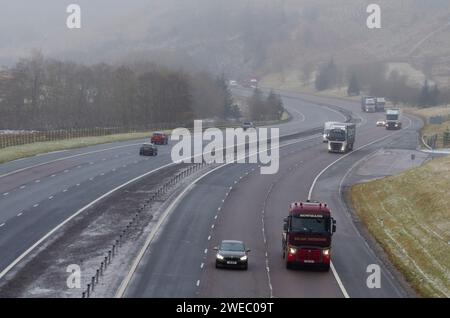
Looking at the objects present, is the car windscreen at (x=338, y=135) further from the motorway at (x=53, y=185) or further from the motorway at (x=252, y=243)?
the motorway at (x=53, y=185)

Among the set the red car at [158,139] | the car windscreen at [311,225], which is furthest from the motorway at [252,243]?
the red car at [158,139]

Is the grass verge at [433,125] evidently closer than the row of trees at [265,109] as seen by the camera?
Yes

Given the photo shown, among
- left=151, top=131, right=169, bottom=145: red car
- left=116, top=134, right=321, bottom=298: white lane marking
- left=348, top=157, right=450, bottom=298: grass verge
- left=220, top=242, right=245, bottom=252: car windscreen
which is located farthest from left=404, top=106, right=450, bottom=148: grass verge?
left=220, top=242, right=245, bottom=252: car windscreen

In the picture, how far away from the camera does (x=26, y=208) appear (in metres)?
59.0

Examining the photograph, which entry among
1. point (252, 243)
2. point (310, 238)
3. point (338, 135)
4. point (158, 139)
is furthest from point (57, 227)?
point (158, 139)

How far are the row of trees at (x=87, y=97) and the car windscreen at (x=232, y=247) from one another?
314 feet

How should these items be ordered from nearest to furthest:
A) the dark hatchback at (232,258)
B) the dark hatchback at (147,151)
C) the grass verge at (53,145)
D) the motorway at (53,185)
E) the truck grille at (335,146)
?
the dark hatchback at (232,258) → the motorway at (53,185) → the grass verge at (53,145) → the dark hatchback at (147,151) → the truck grille at (335,146)

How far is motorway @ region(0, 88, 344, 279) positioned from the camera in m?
49.8

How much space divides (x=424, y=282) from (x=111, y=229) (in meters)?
19.7

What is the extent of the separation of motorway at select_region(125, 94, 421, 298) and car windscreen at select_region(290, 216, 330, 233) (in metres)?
2.19

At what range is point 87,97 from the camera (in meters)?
152

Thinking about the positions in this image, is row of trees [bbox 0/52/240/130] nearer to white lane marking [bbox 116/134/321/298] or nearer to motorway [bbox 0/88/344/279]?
motorway [bbox 0/88/344/279]

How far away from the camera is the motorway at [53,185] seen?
49.8 meters

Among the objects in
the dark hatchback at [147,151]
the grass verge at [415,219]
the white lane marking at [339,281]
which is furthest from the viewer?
the dark hatchback at [147,151]
